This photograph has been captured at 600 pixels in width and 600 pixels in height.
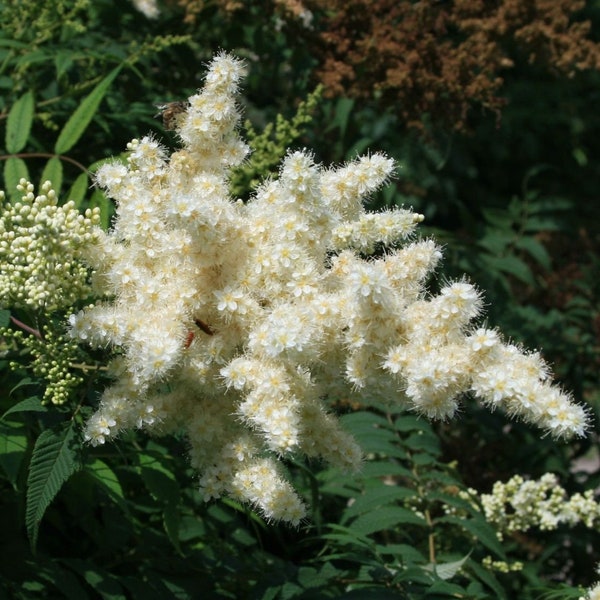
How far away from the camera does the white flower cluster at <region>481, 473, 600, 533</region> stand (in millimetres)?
3561

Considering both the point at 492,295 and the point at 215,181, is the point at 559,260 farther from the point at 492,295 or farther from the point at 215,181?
the point at 215,181

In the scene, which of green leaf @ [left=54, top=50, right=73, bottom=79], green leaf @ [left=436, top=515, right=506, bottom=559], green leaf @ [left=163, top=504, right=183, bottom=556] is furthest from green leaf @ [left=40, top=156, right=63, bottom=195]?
green leaf @ [left=436, top=515, right=506, bottom=559]

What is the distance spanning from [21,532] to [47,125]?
1.47 m

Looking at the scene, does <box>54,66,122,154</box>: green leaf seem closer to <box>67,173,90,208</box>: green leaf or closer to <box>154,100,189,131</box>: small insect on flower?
<box>67,173,90,208</box>: green leaf

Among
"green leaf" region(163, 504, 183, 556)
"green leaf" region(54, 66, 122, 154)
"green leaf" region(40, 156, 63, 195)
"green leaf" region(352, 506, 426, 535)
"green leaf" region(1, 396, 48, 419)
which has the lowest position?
"green leaf" region(352, 506, 426, 535)

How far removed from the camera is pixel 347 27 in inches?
166

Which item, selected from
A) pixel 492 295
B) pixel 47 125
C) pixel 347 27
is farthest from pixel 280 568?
pixel 347 27

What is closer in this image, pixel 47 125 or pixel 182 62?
pixel 47 125

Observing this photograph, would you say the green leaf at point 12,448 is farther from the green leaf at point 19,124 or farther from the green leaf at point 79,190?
the green leaf at point 19,124

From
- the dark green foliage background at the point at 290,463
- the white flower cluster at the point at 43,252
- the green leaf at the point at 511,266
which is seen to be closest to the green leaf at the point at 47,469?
the dark green foliage background at the point at 290,463

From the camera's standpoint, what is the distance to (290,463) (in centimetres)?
346

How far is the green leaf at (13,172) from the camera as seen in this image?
299cm

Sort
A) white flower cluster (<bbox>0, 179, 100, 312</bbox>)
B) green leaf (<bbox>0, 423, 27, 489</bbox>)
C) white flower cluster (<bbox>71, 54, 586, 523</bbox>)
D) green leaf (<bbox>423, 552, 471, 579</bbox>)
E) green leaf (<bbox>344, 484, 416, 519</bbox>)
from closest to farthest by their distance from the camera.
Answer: white flower cluster (<bbox>71, 54, 586, 523</bbox>), white flower cluster (<bbox>0, 179, 100, 312</bbox>), green leaf (<bbox>0, 423, 27, 489</bbox>), green leaf (<bbox>423, 552, 471, 579</bbox>), green leaf (<bbox>344, 484, 416, 519</bbox>)

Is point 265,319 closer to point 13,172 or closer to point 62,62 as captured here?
point 13,172
